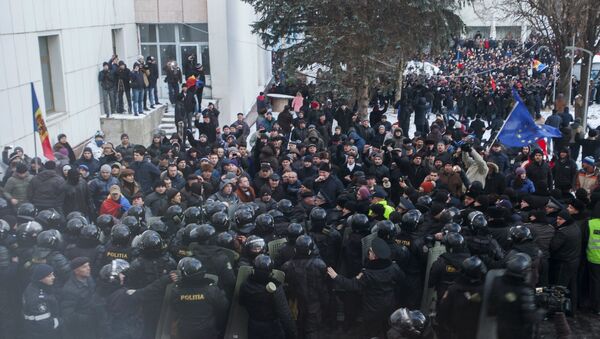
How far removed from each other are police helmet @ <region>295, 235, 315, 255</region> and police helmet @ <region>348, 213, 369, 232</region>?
96 centimetres

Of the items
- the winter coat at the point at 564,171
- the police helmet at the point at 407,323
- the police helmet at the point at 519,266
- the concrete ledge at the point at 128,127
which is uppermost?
the police helmet at the point at 519,266

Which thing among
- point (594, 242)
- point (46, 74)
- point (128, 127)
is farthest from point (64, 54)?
point (594, 242)

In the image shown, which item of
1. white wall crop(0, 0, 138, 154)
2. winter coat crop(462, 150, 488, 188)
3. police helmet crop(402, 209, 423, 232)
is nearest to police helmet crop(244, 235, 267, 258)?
police helmet crop(402, 209, 423, 232)

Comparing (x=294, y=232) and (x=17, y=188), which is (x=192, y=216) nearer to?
(x=294, y=232)

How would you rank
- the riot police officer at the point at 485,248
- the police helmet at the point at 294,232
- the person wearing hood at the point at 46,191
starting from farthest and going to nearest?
the person wearing hood at the point at 46,191, the police helmet at the point at 294,232, the riot police officer at the point at 485,248

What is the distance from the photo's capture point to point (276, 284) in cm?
657

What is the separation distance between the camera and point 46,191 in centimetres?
1057

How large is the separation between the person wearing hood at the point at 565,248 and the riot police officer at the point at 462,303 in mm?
2498

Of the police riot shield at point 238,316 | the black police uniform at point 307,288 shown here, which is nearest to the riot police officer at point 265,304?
the police riot shield at point 238,316

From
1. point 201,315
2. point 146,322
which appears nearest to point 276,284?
point 201,315

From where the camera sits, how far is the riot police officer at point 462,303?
6070mm

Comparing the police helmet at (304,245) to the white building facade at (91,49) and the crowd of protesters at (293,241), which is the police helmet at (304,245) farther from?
the white building facade at (91,49)

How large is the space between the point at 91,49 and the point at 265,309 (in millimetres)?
15607

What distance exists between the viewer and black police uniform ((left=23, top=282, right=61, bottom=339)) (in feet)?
20.4
